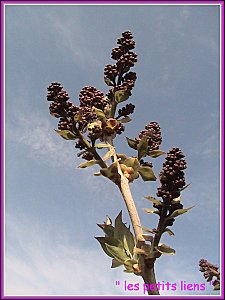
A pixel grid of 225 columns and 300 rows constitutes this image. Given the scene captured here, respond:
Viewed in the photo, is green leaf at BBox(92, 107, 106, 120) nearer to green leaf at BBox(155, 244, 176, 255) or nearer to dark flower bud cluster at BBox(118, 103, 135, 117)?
dark flower bud cluster at BBox(118, 103, 135, 117)

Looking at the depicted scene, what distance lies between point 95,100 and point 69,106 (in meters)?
0.25

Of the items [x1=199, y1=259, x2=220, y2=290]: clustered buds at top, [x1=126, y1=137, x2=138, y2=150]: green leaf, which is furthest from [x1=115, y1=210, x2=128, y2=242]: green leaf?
[x1=199, y1=259, x2=220, y2=290]: clustered buds at top

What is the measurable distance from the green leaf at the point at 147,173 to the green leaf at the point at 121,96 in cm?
54

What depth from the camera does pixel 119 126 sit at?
2.35 m

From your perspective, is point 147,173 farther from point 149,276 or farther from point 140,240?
point 149,276

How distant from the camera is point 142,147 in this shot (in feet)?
7.24

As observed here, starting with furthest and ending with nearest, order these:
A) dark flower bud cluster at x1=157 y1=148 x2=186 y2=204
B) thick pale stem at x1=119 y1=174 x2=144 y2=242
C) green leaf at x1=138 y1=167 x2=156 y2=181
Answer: green leaf at x1=138 y1=167 x2=156 y2=181
thick pale stem at x1=119 y1=174 x2=144 y2=242
dark flower bud cluster at x1=157 y1=148 x2=186 y2=204

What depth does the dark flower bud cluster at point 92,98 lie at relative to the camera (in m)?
2.38

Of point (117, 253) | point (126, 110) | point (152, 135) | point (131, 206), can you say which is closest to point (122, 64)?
point (126, 110)

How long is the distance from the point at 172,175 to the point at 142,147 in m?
0.46

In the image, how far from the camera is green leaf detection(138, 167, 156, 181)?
84.3 inches

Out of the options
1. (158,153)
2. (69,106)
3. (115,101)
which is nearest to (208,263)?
(158,153)

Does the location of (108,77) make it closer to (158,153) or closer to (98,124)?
(98,124)

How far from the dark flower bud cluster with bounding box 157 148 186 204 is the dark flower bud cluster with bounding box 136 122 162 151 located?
43cm
